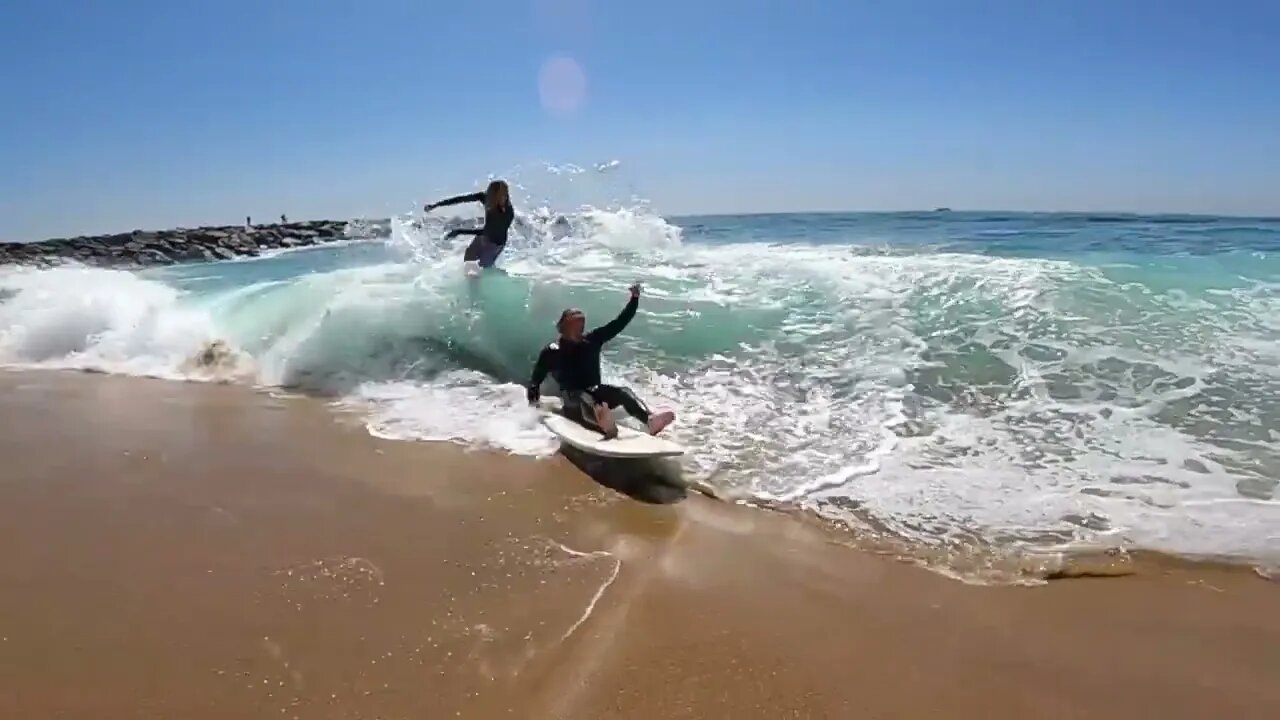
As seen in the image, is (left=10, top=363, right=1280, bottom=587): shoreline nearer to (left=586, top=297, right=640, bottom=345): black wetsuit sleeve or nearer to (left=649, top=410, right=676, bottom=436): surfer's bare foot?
(left=649, top=410, right=676, bottom=436): surfer's bare foot

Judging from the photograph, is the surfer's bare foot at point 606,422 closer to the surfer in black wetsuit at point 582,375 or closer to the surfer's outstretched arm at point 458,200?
the surfer in black wetsuit at point 582,375

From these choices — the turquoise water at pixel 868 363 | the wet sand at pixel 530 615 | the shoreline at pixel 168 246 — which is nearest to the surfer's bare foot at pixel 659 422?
the turquoise water at pixel 868 363

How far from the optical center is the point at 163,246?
115 feet

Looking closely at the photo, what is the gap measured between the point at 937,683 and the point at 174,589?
3.33 m

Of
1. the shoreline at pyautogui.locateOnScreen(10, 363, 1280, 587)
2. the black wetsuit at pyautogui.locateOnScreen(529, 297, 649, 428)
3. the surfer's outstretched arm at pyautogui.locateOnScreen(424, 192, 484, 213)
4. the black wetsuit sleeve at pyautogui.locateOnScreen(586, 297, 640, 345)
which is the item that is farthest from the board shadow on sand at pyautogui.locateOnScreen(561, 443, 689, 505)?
the surfer's outstretched arm at pyautogui.locateOnScreen(424, 192, 484, 213)

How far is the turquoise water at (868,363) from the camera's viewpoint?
500 centimetres

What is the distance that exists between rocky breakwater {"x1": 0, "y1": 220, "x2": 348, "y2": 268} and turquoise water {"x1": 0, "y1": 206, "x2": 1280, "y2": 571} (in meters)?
23.1

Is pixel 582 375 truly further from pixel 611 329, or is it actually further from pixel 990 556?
pixel 990 556

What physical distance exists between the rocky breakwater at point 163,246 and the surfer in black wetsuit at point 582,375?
30787 millimetres

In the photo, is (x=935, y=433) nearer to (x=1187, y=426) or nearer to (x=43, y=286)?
(x=1187, y=426)

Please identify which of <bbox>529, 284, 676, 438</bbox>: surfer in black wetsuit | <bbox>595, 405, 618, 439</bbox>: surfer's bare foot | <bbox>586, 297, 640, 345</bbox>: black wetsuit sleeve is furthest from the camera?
<bbox>586, 297, 640, 345</bbox>: black wetsuit sleeve

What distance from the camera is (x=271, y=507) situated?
449cm

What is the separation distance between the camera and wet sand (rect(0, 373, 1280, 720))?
9.18 feet

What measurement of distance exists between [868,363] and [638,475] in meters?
3.35
